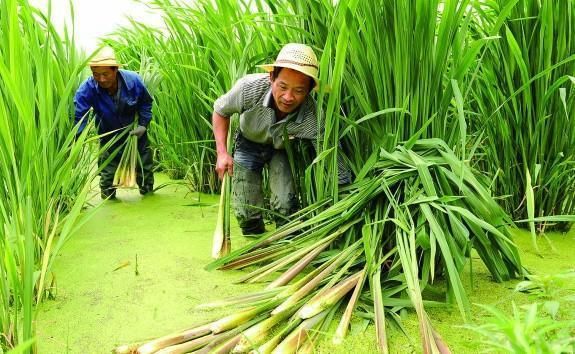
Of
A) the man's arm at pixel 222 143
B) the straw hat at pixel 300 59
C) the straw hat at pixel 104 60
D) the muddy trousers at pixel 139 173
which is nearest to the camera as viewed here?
the straw hat at pixel 300 59

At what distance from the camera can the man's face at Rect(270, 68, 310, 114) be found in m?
1.67

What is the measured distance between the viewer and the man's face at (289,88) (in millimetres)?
1669

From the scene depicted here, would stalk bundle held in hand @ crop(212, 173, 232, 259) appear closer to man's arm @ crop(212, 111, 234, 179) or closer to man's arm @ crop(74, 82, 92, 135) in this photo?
man's arm @ crop(212, 111, 234, 179)

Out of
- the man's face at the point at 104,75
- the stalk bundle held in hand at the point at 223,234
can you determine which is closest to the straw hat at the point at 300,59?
the stalk bundle held in hand at the point at 223,234

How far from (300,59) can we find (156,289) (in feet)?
2.62

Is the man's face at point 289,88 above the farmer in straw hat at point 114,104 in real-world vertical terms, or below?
above

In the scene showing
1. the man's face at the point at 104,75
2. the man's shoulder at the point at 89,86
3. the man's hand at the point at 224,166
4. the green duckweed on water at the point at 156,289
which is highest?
the man's face at the point at 104,75

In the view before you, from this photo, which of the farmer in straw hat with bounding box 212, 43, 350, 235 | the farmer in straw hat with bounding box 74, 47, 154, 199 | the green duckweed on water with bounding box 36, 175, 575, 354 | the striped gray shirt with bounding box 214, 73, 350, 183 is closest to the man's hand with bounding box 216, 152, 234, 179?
the farmer in straw hat with bounding box 212, 43, 350, 235

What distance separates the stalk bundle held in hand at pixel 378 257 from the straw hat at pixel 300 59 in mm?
332

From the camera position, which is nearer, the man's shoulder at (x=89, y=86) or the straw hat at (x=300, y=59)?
the straw hat at (x=300, y=59)

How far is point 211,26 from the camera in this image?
240cm

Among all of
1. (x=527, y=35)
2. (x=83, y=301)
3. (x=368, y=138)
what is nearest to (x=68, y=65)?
(x=83, y=301)

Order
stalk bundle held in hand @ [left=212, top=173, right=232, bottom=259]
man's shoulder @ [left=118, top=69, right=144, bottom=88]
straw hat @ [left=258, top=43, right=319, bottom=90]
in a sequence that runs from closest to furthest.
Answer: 1. straw hat @ [left=258, top=43, right=319, bottom=90]
2. stalk bundle held in hand @ [left=212, top=173, right=232, bottom=259]
3. man's shoulder @ [left=118, top=69, right=144, bottom=88]

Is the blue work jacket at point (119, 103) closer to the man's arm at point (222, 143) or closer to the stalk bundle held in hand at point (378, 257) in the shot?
the man's arm at point (222, 143)
